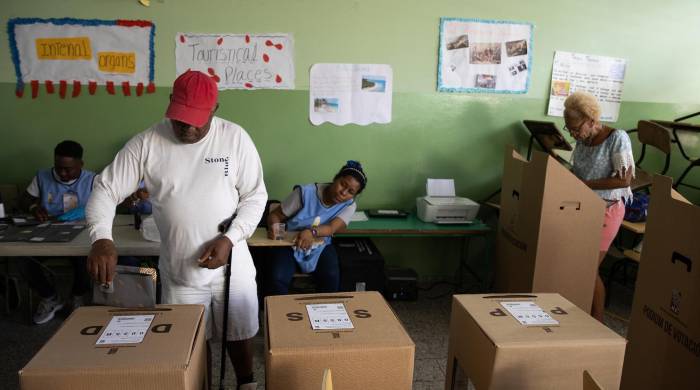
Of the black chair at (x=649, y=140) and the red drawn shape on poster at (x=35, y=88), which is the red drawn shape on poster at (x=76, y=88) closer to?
the red drawn shape on poster at (x=35, y=88)

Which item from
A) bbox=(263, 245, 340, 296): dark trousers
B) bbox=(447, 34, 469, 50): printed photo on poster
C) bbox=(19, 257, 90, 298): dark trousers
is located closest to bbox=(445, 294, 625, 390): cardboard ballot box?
bbox=(263, 245, 340, 296): dark trousers

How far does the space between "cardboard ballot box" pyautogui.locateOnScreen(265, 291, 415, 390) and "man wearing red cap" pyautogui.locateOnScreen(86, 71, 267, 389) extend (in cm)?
57

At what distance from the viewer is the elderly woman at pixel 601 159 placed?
2744 millimetres

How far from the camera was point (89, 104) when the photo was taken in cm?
340

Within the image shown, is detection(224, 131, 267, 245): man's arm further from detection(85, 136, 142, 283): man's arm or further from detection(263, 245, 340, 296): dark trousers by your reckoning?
detection(263, 245, 340, 296): dark trousers

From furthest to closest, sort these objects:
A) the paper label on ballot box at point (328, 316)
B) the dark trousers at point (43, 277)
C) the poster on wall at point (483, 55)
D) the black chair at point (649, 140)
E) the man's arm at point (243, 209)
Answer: the poster on wall at point (483, 55) → the black chair at point (649, 140) → the dark trousers at point (43, 277) → the man's arm at point (243, 209) → the paper label on ballot box at point (328, 316)

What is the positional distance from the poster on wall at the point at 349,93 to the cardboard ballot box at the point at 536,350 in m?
2.43

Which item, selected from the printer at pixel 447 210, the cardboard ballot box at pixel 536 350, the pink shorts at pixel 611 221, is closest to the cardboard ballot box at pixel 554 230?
the pink shorts at pixel 611 221

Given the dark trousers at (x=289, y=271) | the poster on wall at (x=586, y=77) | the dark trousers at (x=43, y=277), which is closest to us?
the dark trousers at (x=289, y=271)

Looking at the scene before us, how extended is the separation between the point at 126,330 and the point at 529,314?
3.52ft

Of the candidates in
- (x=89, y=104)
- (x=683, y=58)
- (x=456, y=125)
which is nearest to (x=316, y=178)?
(x=456, y=125)

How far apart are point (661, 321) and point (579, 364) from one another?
65 cm

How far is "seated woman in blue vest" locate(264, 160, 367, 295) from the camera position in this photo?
278 cm

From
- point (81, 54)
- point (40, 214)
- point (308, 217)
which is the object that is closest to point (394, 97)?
point (308, 217)
